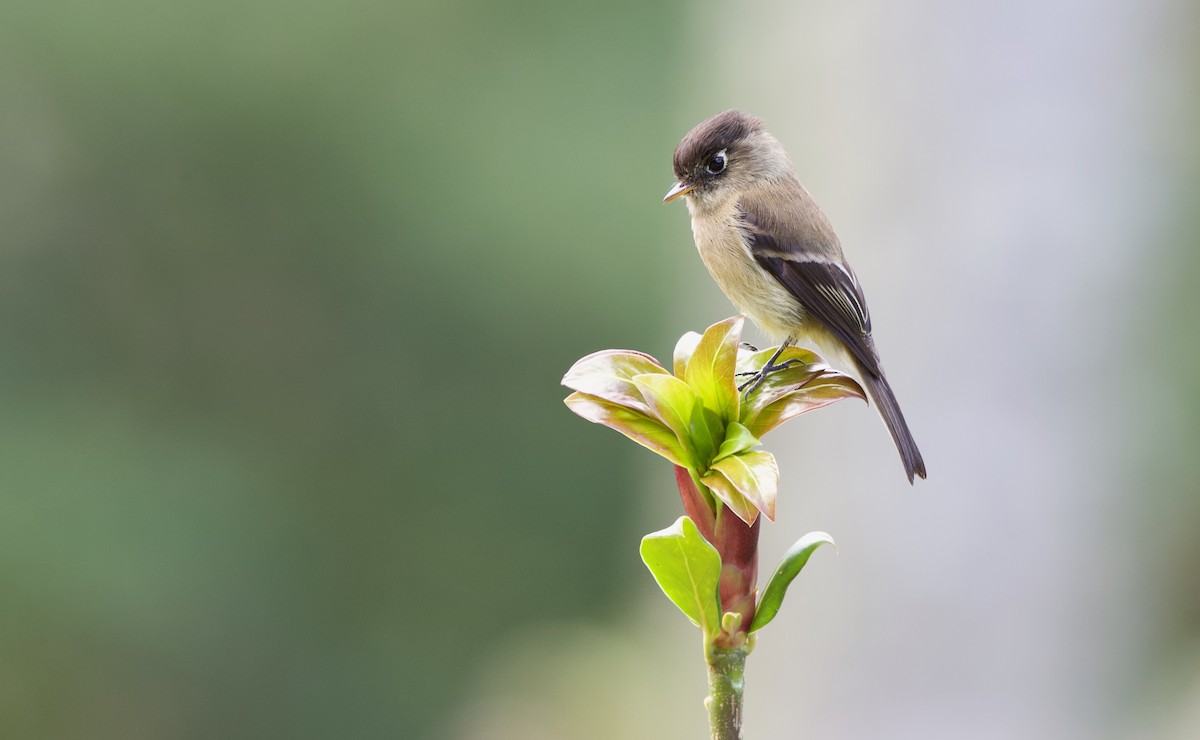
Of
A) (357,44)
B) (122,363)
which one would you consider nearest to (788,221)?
(357,44)

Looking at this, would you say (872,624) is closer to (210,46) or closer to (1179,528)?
(1179,528)

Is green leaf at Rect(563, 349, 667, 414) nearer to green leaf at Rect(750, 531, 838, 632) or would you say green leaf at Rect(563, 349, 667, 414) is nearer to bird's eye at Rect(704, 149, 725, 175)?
green leaf at Rect(750, 531, 838, 632)

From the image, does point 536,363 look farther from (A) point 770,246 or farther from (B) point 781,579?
(B) point 781,579

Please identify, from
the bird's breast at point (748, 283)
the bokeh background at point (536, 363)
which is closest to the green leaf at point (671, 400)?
the bird's breast at point (748, 283)

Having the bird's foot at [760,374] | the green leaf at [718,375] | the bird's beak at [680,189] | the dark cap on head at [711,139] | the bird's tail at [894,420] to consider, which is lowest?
the bird's tail at [894,420]

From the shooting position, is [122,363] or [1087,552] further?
[122,363]

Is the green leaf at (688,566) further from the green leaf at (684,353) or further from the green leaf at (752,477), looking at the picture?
the green leaf at (684,353)
